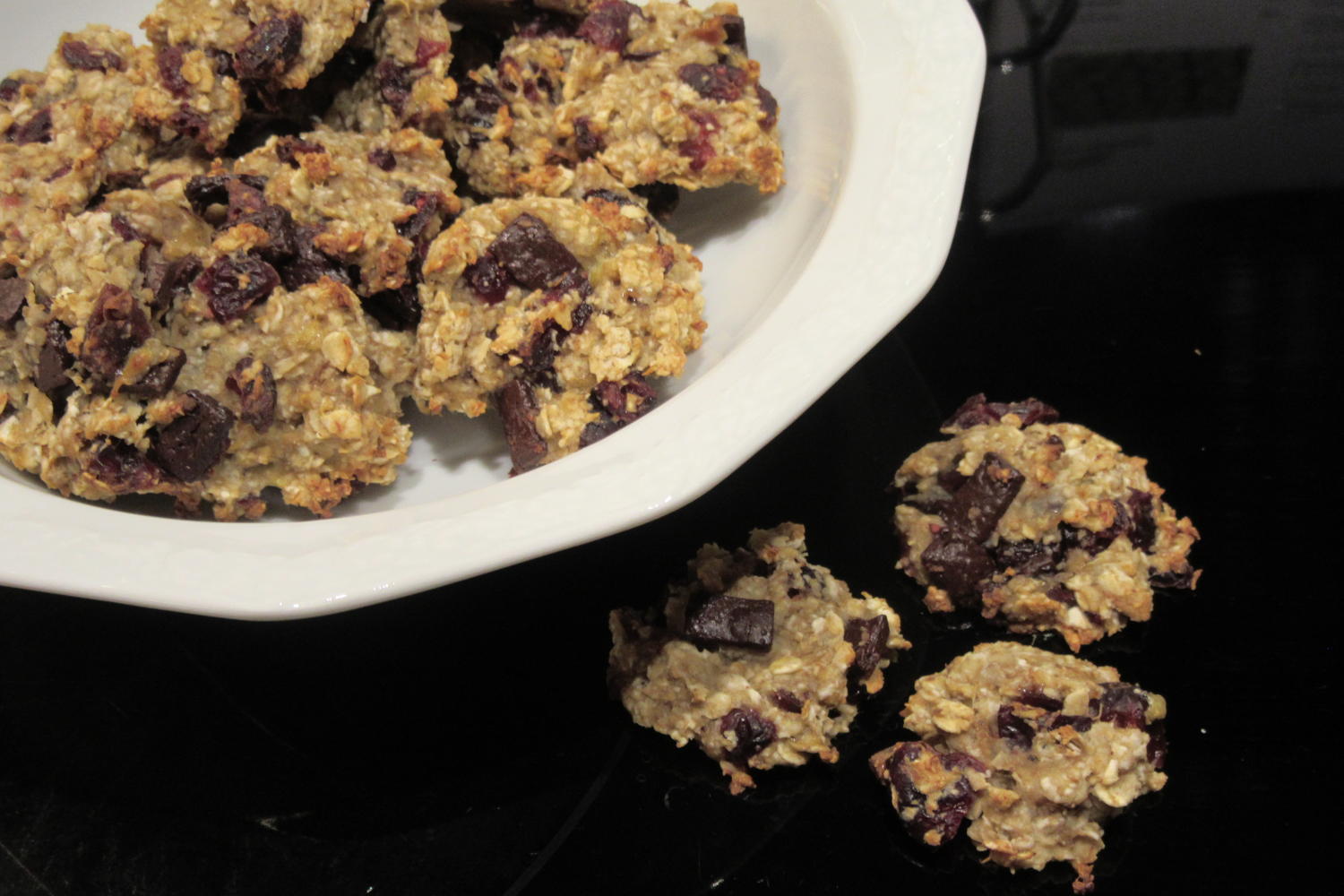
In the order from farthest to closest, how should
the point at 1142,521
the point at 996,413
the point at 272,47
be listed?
the point at 996,413, the point at 1142,521, the point at 272,47

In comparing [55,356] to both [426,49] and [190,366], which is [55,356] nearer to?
[190,366]

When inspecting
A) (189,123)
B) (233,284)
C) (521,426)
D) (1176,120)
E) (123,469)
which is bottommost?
(1176,120)

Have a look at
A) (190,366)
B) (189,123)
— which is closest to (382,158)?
(189,123)

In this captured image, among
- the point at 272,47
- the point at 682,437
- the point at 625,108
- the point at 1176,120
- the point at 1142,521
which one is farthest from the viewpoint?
the point at 1176,120

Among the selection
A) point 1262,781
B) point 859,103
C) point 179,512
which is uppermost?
point 859,103

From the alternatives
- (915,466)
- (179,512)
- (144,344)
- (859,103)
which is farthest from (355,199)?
(915,466)

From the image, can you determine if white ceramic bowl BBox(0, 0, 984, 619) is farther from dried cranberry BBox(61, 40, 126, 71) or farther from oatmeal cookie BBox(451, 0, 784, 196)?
dried cranberry BBox(61, 40, 126, 71)

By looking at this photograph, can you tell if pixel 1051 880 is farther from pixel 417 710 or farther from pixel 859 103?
pixel 859 103
